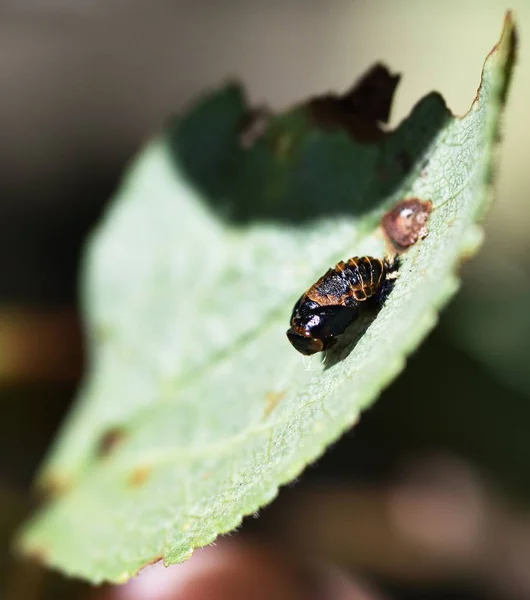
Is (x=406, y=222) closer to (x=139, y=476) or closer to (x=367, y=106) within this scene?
(x=367, y=106)

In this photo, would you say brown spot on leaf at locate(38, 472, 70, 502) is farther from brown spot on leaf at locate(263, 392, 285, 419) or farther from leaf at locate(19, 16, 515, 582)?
brown spot on leaf at locate(263, 392, 285, 419)

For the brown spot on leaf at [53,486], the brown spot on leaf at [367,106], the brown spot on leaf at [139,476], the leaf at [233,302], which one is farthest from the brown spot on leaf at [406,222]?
the brown spot on leaf at [53,486]

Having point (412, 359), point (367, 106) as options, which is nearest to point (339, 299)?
point (367, 106)

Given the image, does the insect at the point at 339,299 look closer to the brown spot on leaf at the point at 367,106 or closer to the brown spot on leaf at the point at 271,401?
the brown spot on leaf at the point at 271,401

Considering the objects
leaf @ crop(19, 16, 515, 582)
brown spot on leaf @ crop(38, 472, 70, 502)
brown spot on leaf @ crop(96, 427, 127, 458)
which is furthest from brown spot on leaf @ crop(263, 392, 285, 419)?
brown spot on leaf @ crop(38, 472, 70, 502)

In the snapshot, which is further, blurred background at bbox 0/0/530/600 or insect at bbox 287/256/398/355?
blurred background at bbox 0/0/530/600

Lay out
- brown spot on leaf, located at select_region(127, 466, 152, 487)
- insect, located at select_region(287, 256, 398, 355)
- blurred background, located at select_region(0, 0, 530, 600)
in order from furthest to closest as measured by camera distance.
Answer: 1. blurred background, located at select_region(0, 0, 530, 600)
2. brown spot on leaf, located at select_region(127, 466, 152, 487)
3. insect, located at select_region(287, 256, 398, 355)
